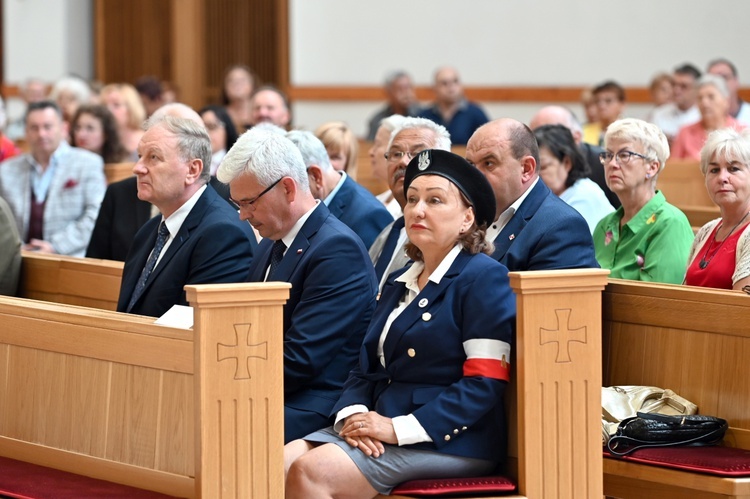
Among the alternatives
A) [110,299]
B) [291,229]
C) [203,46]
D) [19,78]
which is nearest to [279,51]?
[203,46]

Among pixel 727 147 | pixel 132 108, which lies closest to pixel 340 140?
pixel 727 147

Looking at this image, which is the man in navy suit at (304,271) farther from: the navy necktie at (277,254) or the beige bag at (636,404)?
the beige bag at (636,404)

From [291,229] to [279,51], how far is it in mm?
9803

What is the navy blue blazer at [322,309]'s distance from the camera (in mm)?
3445

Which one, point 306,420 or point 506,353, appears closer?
point 506,353

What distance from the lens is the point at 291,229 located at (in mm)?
3695

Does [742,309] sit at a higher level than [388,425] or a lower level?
higher

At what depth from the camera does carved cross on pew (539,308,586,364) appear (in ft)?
10.2

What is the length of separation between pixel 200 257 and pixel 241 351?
1.08m

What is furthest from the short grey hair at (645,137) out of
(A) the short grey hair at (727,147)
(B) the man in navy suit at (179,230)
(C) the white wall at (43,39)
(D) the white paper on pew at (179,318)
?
(C) the white wall at (43,39)

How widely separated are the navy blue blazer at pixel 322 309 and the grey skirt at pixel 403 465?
0.35m

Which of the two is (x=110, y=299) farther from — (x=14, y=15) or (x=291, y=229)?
(x=14, y=15)

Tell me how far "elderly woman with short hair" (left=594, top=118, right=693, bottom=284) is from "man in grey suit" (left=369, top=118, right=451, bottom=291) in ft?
2.27

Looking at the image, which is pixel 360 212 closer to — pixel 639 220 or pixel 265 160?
pixel 639 220
